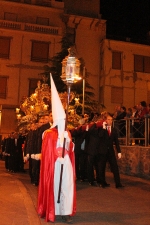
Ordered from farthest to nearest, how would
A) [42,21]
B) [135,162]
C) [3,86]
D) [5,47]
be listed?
[42,21] → [5,47] → [3,86] → [135,162]

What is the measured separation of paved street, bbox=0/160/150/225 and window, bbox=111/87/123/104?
20061 mm

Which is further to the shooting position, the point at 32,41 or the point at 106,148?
the point at 32,41

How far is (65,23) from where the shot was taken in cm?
3047

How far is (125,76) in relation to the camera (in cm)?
3064

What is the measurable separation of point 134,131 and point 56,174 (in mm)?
8350

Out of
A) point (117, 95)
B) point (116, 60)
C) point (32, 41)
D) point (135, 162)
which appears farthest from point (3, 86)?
point (135, 162)

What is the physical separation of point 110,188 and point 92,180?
35.9 inches

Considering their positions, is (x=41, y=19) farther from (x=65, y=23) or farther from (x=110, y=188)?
(x=110, y=188)

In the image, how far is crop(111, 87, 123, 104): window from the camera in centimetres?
3025

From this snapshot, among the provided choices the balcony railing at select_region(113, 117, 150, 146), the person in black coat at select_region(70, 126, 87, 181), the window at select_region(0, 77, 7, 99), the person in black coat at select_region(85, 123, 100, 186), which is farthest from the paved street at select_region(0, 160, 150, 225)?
the window at select_region(0, 77, 7, 99)

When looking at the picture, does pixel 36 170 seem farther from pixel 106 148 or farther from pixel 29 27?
pixel 29 27

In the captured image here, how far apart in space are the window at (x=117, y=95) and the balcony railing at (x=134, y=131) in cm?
1535

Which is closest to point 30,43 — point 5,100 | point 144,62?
point 5,100

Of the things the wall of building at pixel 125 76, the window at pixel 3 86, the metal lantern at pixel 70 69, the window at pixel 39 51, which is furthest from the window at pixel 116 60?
the metal lantern at pixel 70 69
